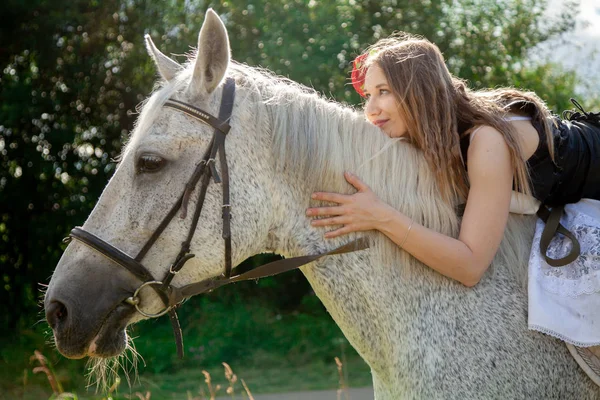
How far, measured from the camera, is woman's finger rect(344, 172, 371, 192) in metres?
2.27

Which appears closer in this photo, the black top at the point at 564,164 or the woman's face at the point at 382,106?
the black top at the point at 564,164

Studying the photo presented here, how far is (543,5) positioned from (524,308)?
812 centimetres

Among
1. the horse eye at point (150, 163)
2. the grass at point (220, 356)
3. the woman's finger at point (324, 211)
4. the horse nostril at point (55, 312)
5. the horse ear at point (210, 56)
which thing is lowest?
the grass at point (220, 356)

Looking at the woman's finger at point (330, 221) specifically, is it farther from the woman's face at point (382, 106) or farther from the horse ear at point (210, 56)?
the horse ear at point (210, 56)

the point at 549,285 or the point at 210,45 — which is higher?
the point at 210,45

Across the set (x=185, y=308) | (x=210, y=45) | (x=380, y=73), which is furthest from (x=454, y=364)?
(x=185, y=308)

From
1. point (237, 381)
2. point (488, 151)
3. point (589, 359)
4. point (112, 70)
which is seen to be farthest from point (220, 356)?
point (488, 151)

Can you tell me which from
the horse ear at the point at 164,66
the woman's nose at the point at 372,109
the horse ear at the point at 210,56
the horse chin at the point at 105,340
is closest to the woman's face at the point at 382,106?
the woman's nose at the point at 372,109

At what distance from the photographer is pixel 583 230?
2311mm

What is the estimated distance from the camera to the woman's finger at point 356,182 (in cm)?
227

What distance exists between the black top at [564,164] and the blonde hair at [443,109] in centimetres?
3

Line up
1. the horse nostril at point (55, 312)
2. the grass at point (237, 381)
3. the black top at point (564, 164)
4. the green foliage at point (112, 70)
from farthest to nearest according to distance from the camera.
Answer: the green foliage at point (112, 70) → the grass at point (237, 381) → the black top at point (564, 164) → the horse nostril at point (55, 312)

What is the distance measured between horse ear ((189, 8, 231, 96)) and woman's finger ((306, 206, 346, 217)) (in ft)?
1.75

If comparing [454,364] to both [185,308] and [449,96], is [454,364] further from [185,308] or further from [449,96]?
[185,308]
